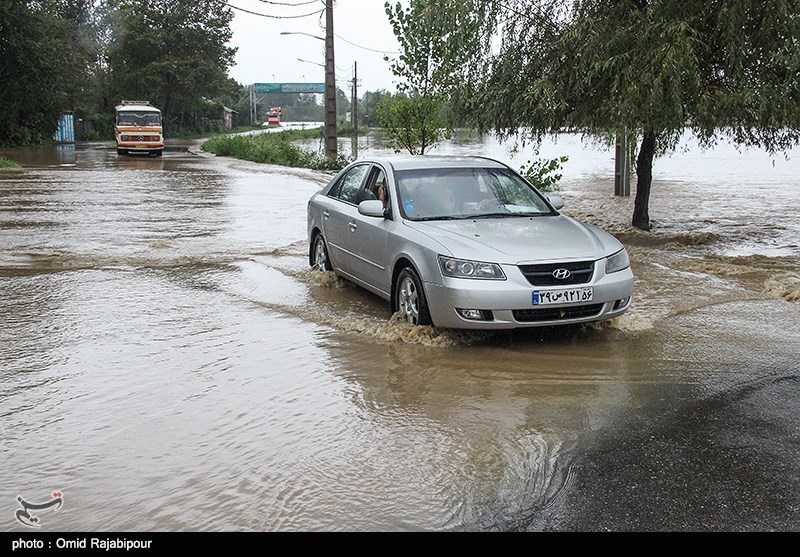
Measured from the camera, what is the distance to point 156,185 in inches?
968

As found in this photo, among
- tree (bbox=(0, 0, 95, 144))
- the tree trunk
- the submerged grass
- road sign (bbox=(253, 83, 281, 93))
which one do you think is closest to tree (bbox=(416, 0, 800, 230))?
the tree trunk

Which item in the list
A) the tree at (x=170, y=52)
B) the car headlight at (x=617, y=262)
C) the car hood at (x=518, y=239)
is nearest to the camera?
the car hood at (x=518, y=239)

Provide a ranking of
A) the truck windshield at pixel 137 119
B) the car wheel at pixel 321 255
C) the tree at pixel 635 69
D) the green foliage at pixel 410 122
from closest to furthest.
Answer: the car wheel at pixel 321 255 → the tree at pixel 635 69 → the green foliage at pixel 410 122 → the truck windshield at pixel 137 119

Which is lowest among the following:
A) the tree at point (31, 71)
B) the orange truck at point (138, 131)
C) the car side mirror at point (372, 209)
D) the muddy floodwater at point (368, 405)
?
the muddy floodwater at point (368, 405)

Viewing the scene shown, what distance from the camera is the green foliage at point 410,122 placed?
23.6 metres

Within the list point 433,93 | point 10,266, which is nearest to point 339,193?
point 10,266

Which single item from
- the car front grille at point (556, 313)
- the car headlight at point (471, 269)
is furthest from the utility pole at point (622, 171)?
the car headlight at point (471, 269)

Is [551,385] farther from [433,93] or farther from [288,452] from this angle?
[433,93]

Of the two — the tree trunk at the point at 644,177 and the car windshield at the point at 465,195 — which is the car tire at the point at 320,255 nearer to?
the car windshield at the point at 465,195

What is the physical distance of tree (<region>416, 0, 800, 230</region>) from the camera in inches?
447

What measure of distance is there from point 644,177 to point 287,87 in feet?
378

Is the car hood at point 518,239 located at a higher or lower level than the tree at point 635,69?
lower

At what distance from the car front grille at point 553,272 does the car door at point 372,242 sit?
4.86 feet

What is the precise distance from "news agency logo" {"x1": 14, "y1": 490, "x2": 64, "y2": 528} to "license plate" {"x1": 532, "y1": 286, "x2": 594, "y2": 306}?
12.1ft
